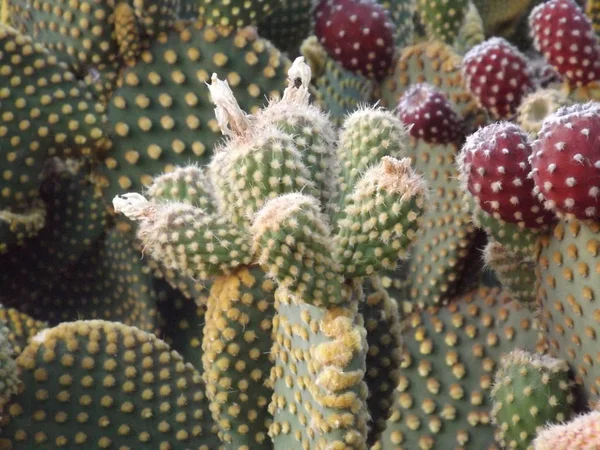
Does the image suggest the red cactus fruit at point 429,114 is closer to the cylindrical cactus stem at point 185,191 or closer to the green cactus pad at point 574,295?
the green cactus pad at point 574,295

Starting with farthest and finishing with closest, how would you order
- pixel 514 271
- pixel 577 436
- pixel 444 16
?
pixel 444 16
pixel 514 271
pixel 577 436

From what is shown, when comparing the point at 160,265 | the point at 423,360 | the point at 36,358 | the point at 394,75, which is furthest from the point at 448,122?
the point at 36,358

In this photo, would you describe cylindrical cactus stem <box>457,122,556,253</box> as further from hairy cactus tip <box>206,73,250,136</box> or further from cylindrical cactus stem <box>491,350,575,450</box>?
hairy cactus tip <box>206,73,250,136</box>

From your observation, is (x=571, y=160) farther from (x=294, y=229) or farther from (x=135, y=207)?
(x=135, y=207)

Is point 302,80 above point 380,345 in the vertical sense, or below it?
above

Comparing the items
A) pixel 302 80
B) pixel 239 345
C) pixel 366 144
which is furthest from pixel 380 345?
pixel 302 80

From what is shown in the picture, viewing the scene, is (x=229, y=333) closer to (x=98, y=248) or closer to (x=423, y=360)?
(x=423, y=360)
